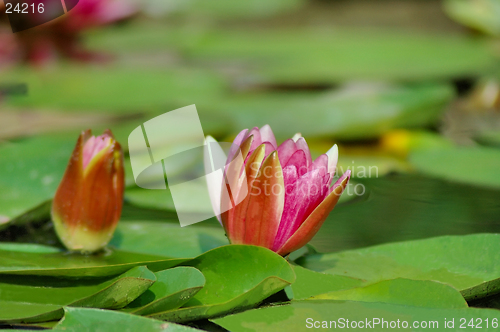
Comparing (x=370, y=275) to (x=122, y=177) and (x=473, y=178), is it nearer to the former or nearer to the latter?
(x=122, y=177)

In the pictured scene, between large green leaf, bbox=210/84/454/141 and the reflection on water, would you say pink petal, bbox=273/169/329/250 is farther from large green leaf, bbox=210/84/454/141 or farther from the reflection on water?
large green leaf, bbox=210/84/454/141

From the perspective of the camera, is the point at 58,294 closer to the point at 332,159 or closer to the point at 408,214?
the point at 332,159

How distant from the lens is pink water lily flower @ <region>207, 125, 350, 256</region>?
2.59 feet

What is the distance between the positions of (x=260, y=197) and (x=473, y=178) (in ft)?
2.83

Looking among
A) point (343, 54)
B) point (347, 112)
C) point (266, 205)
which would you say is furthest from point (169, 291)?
point (343, 54)

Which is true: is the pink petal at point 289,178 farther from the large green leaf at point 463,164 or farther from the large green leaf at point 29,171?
the large green leaf at point 463,164

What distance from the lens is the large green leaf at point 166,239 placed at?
3.08ft

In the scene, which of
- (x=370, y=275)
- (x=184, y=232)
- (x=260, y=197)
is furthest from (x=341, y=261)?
(x=184, y=232)

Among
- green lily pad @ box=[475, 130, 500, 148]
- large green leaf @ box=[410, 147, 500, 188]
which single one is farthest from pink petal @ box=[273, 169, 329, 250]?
green lily pad @ box=[475, 130, 500, 148]

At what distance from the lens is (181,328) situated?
0.61 meters

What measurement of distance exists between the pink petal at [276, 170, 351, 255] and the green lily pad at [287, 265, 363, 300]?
0.13ft

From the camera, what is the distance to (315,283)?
786 mm

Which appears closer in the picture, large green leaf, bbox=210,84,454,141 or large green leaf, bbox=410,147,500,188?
large green leaf, bbox=410,147,500,188

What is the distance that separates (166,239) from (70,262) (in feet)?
0.64
